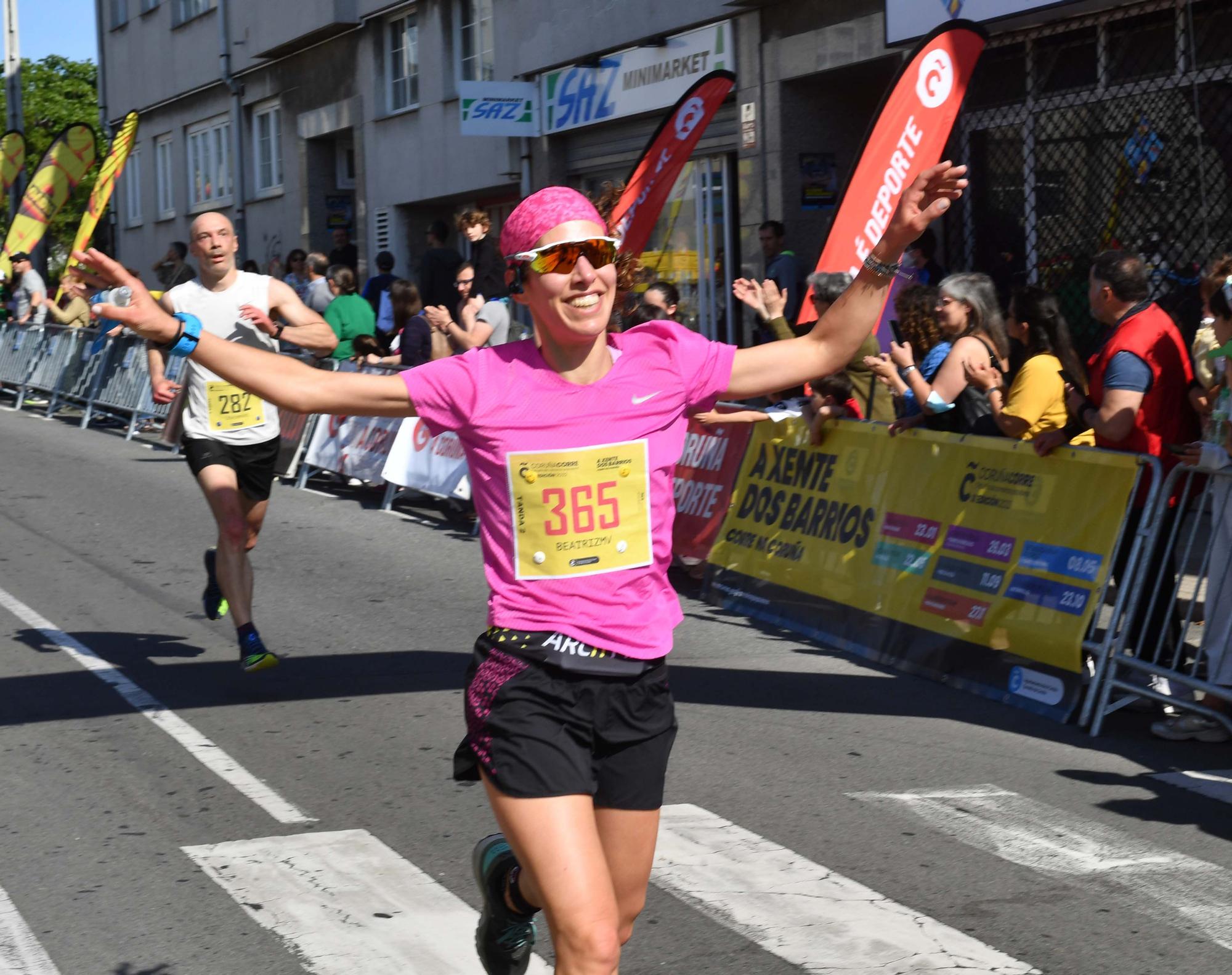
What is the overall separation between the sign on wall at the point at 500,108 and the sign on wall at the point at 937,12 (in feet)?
23.4

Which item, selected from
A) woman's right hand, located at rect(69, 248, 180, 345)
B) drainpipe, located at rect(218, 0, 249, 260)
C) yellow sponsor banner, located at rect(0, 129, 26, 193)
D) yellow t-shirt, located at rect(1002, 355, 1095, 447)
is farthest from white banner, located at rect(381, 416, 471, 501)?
yellow sponsor banner, located at rect(0, 129, 26, 193)

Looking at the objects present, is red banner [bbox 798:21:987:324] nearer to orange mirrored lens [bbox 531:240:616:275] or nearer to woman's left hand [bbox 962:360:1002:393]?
woman's left hand [bbox 962:360:1002:393]

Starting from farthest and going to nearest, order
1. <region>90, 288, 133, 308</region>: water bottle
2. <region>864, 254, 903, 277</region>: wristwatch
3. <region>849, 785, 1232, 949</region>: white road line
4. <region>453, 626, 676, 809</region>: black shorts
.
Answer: <region>849, 785, 1232, 949</region>: white road line → <region>864, 254, 903, 277</region>: wristwatch → <region>90, 288, 133, 308</region>: water bottle → <region>453, 626, 676, 809</region>: black shorts

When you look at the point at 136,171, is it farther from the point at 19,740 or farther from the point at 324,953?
the point at 324,953

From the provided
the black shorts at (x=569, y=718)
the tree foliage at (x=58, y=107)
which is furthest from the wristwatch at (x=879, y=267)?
the tree foliage at (x=58, y=107)

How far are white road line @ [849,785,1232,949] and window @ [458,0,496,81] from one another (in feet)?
58.6

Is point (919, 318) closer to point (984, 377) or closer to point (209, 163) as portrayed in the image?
point (984, 377)

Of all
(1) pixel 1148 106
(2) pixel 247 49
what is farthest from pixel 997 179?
(2) pixel 247 49

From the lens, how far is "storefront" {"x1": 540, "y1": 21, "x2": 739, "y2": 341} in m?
17.8

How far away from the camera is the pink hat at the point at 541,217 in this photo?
11.5ft

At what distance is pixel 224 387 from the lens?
7844 millimetres

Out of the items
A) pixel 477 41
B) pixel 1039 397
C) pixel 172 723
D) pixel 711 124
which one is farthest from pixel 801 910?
pixel 477 41

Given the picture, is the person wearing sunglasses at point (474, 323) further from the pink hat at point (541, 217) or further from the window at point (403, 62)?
the window at point (403, 62)

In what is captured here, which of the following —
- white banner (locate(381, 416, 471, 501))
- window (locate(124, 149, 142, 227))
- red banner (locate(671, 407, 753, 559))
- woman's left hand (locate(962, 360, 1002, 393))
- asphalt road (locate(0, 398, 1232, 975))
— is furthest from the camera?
window (locate(124, 149, 142, 227))
